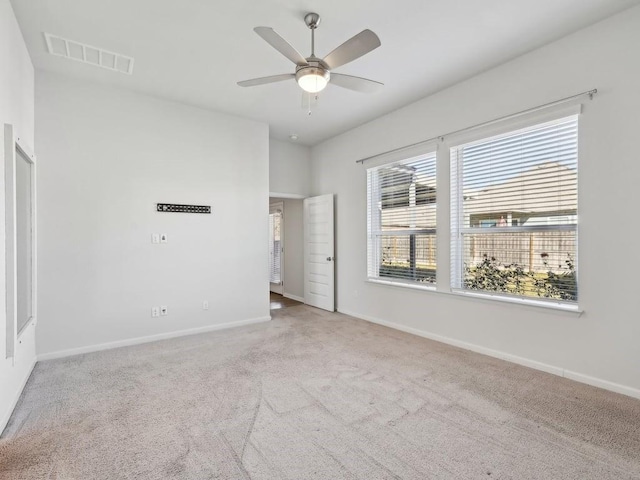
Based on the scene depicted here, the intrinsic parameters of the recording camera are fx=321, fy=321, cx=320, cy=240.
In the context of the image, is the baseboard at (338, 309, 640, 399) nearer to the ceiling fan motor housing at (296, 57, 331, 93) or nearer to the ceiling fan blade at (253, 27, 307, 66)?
the ceiling fan motor housing at (296, 57, 331, 93)

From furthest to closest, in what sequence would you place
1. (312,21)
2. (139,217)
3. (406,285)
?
(406,285), (139,217), (312,21)

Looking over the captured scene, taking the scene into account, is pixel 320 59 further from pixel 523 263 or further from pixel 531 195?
pixel 523 263

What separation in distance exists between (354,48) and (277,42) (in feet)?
1.72

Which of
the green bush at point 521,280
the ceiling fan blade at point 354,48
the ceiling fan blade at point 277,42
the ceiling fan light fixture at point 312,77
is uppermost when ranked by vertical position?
the ceiling fan blade at point 277,42

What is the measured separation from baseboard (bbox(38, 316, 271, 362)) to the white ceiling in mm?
3055

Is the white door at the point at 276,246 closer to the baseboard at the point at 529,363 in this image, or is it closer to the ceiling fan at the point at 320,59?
the baseboard at the point at 529,363

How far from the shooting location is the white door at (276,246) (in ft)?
24.2

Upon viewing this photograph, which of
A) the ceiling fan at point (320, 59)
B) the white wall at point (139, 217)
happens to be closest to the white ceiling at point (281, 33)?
the ceiling fan at point (320, 59)

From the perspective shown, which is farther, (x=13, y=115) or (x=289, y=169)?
(x=289, y=169)

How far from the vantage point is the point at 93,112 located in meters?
3.72

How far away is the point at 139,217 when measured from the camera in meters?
4.00

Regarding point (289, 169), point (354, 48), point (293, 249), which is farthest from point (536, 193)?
point (293, 249)

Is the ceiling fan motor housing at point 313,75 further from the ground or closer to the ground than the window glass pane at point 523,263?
further from the ground

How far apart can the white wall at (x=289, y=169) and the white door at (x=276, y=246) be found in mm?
1270
